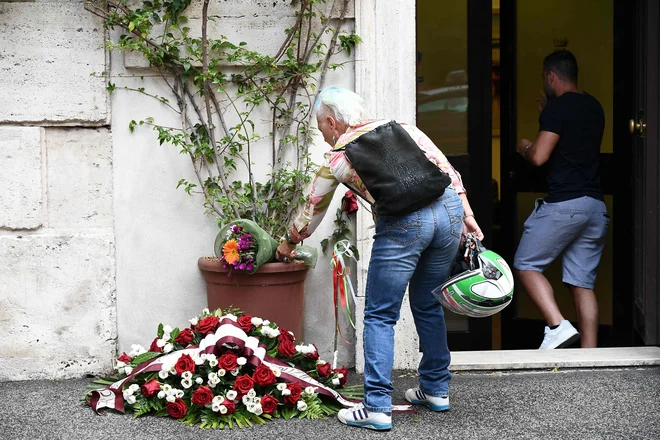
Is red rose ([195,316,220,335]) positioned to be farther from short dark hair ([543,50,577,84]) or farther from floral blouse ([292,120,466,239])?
short dark hair ([543,50,577,84])

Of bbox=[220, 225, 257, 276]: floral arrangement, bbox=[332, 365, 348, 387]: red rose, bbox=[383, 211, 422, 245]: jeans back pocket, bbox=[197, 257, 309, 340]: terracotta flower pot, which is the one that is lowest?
bbox=[332, 365, 348, 387]: red rose

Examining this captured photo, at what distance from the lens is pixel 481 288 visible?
390 centimetres

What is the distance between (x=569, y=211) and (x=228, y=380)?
258cm

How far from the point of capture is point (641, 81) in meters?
5.68

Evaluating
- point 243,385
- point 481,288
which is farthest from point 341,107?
point 243,385

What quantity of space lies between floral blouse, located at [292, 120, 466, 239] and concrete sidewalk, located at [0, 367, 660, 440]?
37.6 inches

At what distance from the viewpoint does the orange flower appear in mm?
4688

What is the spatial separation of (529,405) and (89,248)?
8.14 ft

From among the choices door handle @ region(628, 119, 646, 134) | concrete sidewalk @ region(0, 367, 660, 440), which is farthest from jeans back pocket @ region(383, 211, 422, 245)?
door handle @ region(628, 119, 646, 134)

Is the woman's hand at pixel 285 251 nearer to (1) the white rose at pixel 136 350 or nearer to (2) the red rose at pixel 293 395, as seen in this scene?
(2) the red rose at pixel 293 395

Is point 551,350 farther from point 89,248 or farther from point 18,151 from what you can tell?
point 18,151

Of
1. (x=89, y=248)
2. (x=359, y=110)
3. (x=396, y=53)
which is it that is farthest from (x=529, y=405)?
(x=89, y=248)

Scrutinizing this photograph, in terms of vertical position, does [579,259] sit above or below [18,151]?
below

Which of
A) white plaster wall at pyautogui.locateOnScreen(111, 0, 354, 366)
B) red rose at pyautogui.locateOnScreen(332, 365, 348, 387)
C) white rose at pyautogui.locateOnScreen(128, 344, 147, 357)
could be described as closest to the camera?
red rose at pyautogui.locateOnScreen(332, 365, 348, 387)
